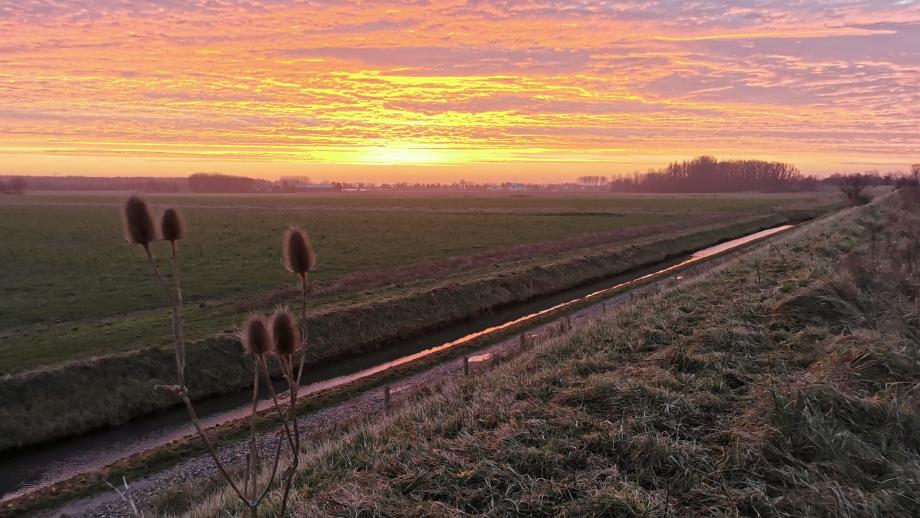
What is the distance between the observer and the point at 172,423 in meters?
14.7

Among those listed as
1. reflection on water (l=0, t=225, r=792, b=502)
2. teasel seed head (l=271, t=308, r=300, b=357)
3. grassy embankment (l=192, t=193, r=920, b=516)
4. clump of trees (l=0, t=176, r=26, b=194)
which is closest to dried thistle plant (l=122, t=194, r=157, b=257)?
teasel seed head (l=271, t=308, r=300, b=357)

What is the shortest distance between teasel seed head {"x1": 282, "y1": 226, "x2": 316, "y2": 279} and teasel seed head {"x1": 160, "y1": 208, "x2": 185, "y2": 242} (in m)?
0.54

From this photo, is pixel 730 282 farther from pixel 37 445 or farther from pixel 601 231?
pixel 601 231

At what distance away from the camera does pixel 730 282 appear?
1791 cm

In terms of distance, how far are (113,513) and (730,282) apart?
1777 cm

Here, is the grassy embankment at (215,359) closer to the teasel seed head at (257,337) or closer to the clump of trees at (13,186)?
the teasel seed head at (257,337)

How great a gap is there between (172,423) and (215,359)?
A: 312 centimetres

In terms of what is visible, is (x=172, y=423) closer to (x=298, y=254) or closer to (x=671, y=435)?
(x=671, y=435)

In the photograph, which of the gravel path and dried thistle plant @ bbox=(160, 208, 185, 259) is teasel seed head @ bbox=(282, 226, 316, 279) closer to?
dried thistle plant @ bbox=(160, 208, 185, 259)

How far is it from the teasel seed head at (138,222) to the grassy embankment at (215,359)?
1439 centimetres

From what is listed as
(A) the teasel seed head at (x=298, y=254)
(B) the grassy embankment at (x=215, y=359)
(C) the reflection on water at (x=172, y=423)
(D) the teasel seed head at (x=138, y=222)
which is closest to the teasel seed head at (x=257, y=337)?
(A) the teasel seed head at (x=298, y=254)

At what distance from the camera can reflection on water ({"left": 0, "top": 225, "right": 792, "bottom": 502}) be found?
39.8 ft

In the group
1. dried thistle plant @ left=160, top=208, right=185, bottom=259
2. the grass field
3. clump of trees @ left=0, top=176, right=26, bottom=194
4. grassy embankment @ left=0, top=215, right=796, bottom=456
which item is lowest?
grassy embankment @ left=0, top=215, right=796, bottom=456

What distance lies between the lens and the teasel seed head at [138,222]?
274cm
